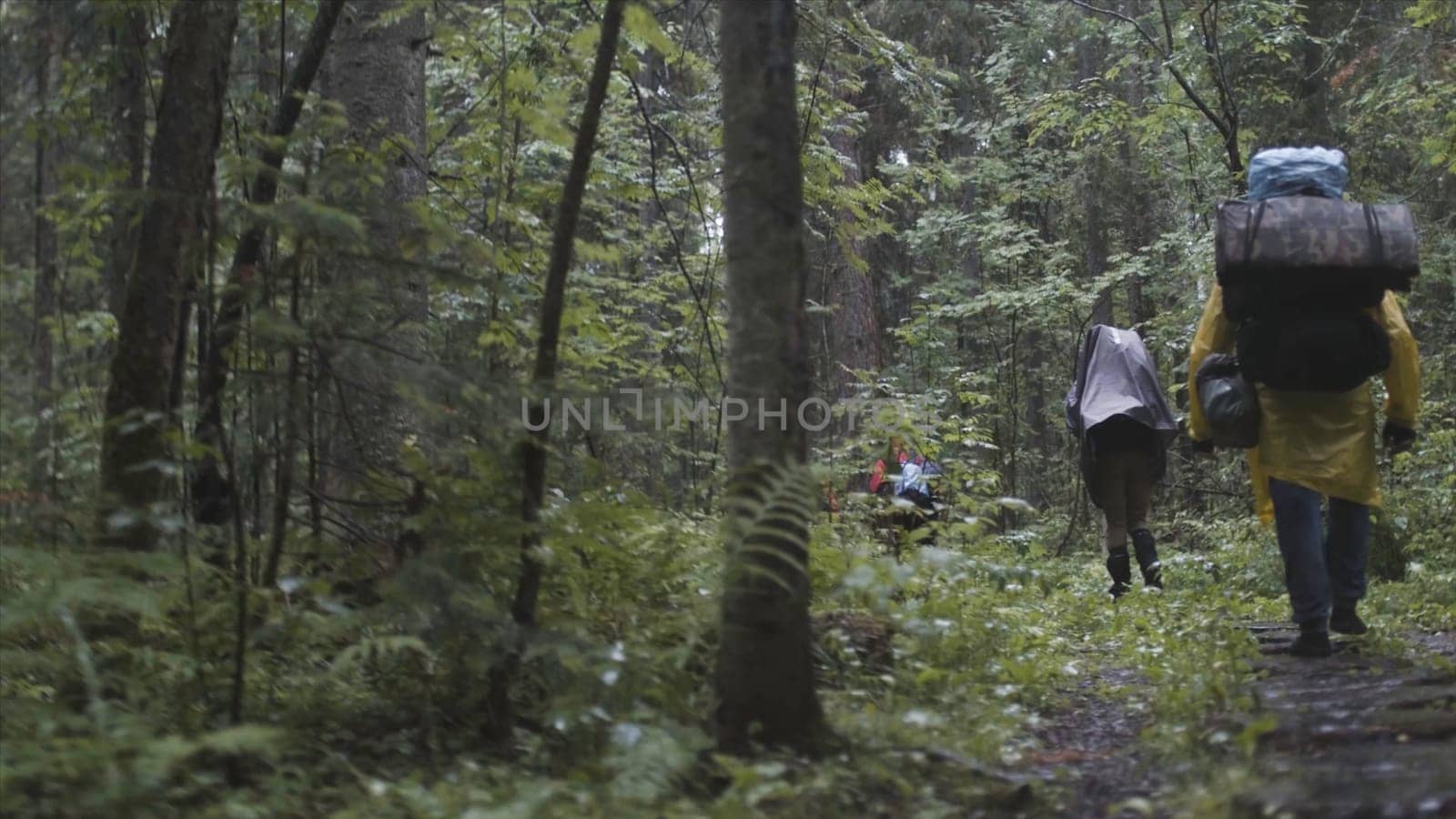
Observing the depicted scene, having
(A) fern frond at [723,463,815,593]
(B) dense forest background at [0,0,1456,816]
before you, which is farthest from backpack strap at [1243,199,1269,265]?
(A) fern frond at [723,463,815,593]

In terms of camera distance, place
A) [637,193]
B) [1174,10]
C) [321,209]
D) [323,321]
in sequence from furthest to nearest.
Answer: [1174,10] < [637,193] < [323,321] < [321,209]

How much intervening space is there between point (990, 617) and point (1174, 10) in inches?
607

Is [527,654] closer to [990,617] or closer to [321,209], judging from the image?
[321,209]

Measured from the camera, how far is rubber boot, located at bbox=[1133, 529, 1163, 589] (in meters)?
8.36

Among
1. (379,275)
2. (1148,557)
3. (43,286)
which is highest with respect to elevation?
(43,286)

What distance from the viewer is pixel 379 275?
196 inches

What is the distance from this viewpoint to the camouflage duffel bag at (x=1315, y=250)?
4.86m

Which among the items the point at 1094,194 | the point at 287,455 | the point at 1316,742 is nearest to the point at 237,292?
the point at 287,455

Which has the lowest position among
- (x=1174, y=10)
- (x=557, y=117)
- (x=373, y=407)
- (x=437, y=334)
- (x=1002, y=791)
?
(x=1002, y=791)

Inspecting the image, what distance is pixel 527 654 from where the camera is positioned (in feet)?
12.6

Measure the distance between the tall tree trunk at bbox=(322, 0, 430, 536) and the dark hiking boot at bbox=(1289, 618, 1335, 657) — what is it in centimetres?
400

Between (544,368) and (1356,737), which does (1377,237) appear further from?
(544,368)

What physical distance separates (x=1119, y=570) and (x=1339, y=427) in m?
3.50

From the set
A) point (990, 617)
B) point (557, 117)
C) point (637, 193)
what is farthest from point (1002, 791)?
point (637, 193)
